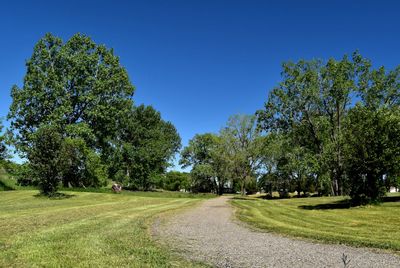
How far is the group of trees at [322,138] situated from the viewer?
73.4 feet

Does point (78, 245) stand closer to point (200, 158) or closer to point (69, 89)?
point (69, 89)

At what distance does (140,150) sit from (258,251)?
5303cm

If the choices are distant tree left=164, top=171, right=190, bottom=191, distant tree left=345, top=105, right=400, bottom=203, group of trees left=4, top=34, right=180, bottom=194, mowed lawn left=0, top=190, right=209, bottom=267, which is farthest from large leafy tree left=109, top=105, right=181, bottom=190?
distant tree left=164, top=171, right=190, bottom=191

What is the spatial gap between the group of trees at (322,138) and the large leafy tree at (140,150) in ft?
31.9

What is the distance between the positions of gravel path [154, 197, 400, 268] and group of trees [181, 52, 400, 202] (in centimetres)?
1364

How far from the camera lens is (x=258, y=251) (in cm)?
898

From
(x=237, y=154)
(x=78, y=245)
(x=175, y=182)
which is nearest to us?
(x=78, y=245)

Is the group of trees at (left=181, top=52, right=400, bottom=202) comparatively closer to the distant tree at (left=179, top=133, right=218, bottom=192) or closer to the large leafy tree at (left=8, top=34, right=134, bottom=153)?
the distant tree at (left=179, top=133, right=218, bottom=192)

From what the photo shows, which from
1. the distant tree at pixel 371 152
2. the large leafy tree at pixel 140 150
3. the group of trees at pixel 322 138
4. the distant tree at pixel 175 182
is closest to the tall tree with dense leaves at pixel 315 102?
the group of trees at pixel 322 138

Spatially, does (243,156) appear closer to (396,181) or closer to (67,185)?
(67,185)

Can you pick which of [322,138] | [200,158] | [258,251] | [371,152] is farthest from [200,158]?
Result: [258,251]

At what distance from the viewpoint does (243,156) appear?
5903 centimetres

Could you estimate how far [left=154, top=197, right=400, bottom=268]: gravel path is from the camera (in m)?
7.80

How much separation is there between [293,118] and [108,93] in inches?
866
